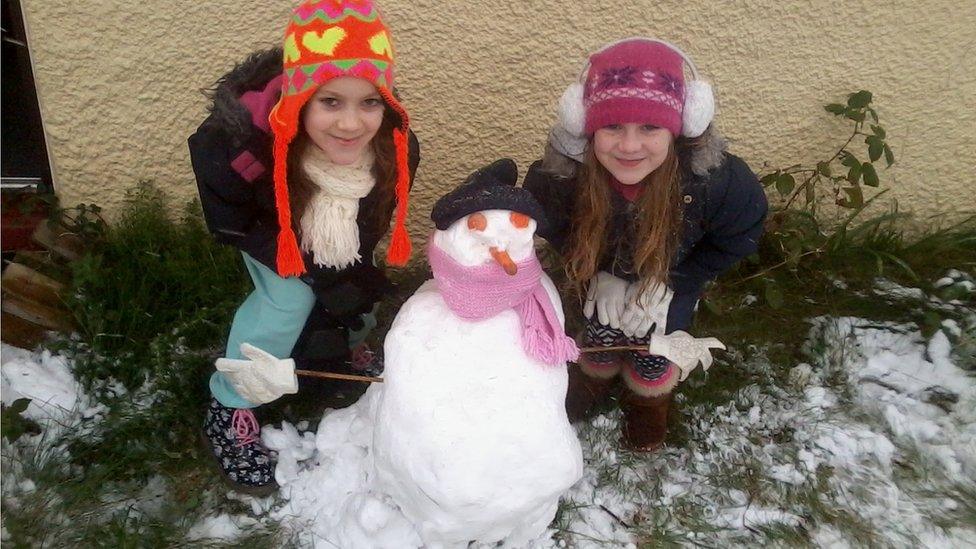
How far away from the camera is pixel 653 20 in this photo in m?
2.16

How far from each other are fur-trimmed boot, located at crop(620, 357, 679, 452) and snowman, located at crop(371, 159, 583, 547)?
510mm

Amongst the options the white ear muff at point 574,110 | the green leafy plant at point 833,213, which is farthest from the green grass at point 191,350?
the white ear muff at point 574,110

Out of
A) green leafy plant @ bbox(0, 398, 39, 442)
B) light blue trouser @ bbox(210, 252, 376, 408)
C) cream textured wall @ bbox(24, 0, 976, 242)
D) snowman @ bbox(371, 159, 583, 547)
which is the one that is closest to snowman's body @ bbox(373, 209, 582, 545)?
snowman @ bbox(371, 159, 583, 547)

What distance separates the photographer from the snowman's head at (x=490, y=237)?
1.47 meters

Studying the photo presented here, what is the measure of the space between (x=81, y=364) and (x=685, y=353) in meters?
1.71

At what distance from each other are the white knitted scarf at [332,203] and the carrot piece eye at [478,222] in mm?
320

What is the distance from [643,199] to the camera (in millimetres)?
1694

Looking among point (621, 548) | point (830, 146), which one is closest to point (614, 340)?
point (621, 548)

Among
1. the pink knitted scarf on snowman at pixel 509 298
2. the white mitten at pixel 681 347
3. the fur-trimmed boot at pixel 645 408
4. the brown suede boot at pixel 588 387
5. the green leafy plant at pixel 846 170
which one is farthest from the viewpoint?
the green leafy plant at pixel 846 170

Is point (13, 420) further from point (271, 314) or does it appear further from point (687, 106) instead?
point (687, 106)

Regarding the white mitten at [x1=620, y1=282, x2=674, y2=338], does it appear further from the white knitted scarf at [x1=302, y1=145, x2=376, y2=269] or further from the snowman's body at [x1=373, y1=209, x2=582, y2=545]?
the white knitted scarf at [x1=302, y1=145, x2=376, y2=269]

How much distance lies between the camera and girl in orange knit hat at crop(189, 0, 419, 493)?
4.68 ft

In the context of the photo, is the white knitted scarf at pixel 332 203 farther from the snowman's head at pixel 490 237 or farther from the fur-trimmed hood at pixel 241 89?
the snowman's head at pixel 490 237

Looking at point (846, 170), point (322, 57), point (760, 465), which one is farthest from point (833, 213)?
point (322, 57)
